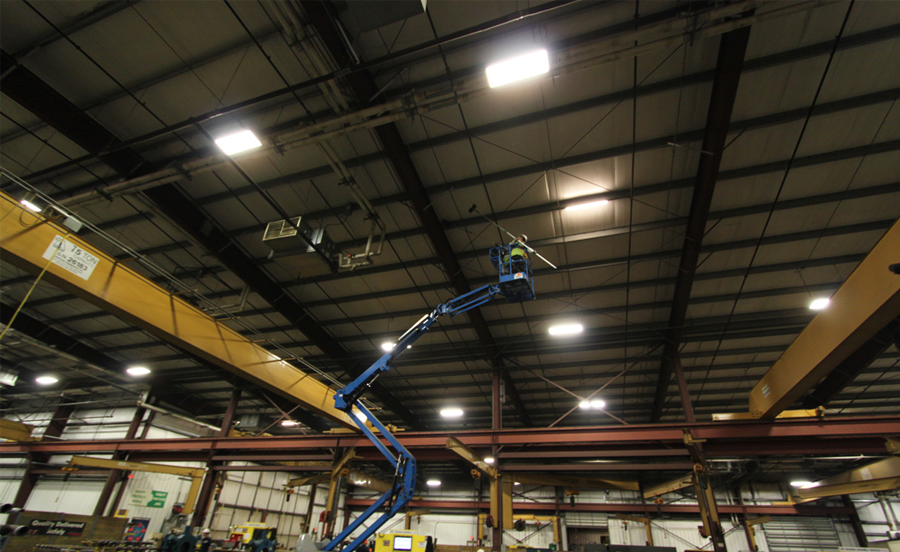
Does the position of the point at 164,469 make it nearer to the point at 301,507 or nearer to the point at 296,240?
the point at 296,240

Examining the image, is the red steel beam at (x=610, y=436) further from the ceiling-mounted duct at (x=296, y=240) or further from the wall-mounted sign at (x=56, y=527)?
the ceiling-mounted duct at (x=296, y=240)

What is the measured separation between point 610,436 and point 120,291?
13008 mm

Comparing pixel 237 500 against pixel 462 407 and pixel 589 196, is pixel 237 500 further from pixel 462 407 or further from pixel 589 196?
pixel 589 196

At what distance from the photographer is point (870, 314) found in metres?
6.06

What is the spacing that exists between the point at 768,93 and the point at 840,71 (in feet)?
3.62

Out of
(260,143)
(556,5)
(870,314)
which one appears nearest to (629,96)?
(556,5)

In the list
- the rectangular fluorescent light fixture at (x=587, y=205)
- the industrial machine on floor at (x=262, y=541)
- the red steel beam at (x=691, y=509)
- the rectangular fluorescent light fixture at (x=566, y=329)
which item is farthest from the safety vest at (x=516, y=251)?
the red steel beam at (x=691, y=509)

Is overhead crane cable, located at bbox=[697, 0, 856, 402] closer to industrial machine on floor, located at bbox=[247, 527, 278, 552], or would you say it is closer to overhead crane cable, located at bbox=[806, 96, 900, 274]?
overhead crane cable, located at bbox=[806, 96, 900, 274]

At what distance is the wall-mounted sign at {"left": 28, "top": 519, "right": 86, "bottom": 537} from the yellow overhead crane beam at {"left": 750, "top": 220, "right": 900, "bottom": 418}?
684 inches

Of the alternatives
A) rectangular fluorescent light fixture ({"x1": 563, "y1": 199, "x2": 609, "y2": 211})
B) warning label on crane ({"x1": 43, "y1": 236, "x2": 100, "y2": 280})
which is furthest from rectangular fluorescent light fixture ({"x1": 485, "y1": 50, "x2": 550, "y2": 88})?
warning label on crane ({"x1": 43, "y1": 236, "x2": 100, "y2": 280})

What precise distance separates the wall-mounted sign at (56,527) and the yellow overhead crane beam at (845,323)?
1736 cm

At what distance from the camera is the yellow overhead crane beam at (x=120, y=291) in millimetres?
6070

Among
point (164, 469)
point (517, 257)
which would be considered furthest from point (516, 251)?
point (164, 469)

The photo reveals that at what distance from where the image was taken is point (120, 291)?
7.29 metres
